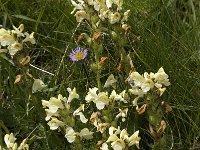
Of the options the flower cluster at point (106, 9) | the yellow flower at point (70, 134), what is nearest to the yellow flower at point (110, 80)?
the flower cluster at point (106, 9)

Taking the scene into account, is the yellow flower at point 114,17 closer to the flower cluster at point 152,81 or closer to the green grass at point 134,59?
the flower cluster at point 152,81

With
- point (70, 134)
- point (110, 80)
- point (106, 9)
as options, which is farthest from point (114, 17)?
point (70, 134)

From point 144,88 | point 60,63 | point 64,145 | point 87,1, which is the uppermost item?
point 87,1

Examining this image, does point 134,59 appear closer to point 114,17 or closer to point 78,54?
point 78,54

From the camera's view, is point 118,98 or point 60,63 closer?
point 118,98

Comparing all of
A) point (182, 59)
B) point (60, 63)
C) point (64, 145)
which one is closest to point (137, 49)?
point (182, 59)

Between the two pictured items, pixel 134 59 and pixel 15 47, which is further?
pixel 134 59

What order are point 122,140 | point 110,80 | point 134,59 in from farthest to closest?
point 134,59 < point 110,80 < point 122,140

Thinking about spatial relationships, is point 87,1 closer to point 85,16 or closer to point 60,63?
point 85,16
